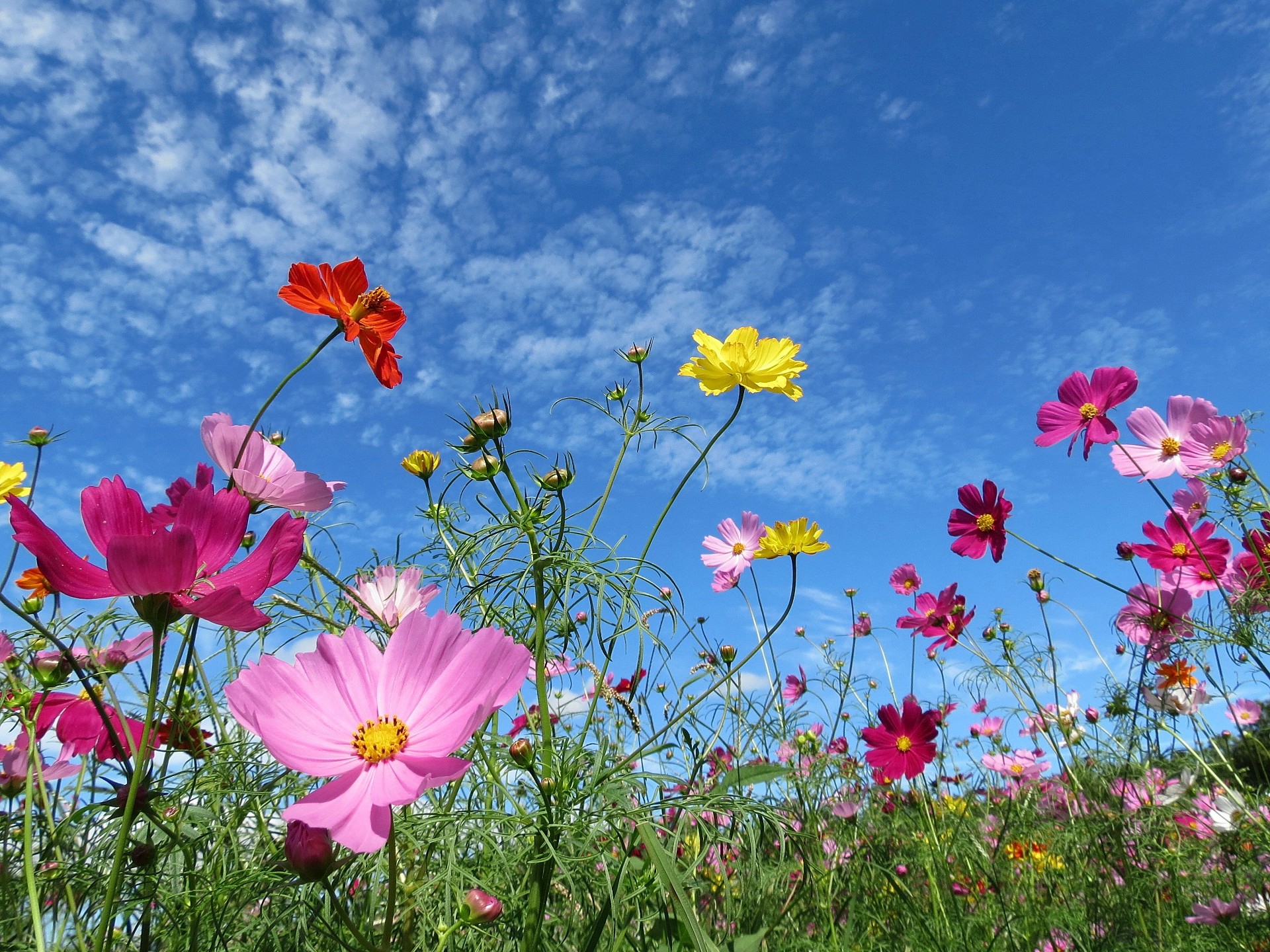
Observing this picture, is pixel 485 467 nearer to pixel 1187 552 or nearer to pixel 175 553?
pixel 175 553

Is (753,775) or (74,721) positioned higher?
(74,721)

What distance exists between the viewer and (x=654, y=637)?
3.12ft

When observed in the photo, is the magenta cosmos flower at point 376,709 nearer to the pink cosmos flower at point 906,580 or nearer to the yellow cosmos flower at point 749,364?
the yellow cosmos flower at point 749,364

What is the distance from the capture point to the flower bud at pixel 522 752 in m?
0.70

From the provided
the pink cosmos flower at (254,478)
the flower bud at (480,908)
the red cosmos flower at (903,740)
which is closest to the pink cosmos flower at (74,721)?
the pink cosmos flower at (254,478)

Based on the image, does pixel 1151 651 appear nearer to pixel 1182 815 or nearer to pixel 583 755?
pixel 1182 815

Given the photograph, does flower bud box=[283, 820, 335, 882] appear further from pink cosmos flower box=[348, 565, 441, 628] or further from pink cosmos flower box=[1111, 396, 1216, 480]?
pink cosmos flower box=[1111, 396, 1216, 480]

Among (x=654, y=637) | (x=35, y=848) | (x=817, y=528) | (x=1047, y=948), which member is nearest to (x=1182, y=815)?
(x=1047, y=948)

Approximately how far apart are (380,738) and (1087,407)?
1.58 m

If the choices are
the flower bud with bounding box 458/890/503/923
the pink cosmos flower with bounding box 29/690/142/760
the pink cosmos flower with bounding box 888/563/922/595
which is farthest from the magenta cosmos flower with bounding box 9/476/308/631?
the pink cosmos flower with bounding box 888/563/922/595

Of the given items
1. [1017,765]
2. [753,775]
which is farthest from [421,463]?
[1017,765]

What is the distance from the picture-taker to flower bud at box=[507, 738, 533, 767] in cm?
70

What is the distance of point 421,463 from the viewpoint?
3.98 feet

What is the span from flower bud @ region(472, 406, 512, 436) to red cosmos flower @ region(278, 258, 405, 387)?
16 cm
